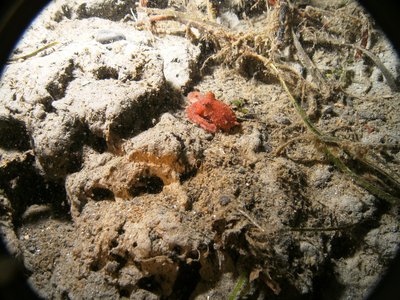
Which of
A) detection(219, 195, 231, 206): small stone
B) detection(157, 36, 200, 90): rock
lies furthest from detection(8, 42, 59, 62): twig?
detection(219, 195, 231, 206): small stone

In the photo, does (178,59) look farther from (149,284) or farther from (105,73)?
(149,284)

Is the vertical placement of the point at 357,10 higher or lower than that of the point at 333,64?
higher

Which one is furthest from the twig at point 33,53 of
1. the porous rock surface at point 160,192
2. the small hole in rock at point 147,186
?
the small hole in rock at point 147,186

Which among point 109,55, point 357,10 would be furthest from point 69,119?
point 357,10

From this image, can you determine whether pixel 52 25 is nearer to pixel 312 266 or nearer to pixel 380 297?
pixel 312 266

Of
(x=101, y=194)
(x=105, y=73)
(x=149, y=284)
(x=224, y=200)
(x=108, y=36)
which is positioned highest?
(x=108, y=36)

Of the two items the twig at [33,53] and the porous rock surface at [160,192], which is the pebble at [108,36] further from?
the twig at [33,53]

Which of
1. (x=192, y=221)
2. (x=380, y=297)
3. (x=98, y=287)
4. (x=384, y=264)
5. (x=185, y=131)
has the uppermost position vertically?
(x=380, y=297)

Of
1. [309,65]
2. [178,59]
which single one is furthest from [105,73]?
[309,65]
